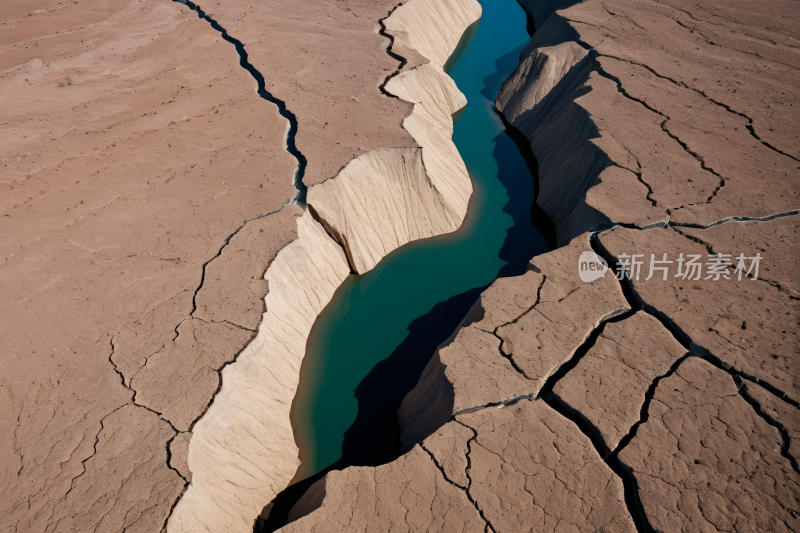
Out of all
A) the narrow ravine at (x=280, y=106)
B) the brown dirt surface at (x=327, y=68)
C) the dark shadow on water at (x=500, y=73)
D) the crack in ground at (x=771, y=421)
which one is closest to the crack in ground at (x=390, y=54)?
the brown dirt surface at (x=327, y=68)

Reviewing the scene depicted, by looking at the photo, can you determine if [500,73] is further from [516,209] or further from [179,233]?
[179,233]

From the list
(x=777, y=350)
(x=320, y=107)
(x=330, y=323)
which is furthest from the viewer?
(x=320, y=107)

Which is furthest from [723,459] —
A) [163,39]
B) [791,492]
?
[163,39]

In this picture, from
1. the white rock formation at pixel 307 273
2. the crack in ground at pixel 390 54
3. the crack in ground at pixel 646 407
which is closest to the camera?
the crack in ground at pixel 646 407

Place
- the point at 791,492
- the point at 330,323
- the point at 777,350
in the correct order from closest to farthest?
the point at 791,492 < the point at 777,350 < the point at 330,323

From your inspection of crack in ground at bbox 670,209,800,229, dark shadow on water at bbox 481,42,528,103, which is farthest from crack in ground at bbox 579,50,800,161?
dark shadow on water at bbox 481,42,528,103

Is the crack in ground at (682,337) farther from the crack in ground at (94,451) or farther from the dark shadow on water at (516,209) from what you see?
the crack in ground at (94,451)

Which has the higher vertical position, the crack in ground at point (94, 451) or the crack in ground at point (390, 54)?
the crack in ground at point (390, 54)

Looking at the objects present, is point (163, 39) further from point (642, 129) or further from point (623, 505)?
point (623, 505)
